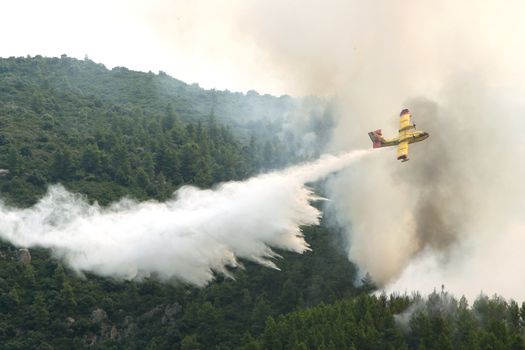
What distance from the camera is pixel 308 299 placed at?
11744cm

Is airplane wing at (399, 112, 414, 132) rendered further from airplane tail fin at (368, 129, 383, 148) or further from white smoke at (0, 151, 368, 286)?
white smoke at (0, 151, 368, 286)

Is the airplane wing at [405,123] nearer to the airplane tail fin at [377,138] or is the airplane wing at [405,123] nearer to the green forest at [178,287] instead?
the airplane tail fin at [377,138]

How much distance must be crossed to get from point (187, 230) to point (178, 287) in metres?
7.15

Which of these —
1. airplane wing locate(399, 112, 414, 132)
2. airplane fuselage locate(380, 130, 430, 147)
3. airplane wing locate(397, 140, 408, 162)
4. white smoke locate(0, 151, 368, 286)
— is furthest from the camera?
white smoke locate(0, 151, 368, 286)

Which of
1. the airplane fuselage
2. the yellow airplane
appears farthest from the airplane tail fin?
the airplane fuselage

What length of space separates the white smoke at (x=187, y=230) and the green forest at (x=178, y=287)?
205 cm

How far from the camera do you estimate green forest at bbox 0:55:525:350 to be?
96000 millimetres

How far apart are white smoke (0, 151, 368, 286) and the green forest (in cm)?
205

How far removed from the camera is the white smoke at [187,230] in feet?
378

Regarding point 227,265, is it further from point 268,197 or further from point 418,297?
point 418,297

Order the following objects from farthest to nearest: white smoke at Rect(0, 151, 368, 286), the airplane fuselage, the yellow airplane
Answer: white smoke at Rect(0, 151, 368, 286) < the airplane fuselage < the yellow airplane

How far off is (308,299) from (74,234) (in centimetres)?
2865

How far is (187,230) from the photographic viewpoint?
11638cm

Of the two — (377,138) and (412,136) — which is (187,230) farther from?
(412,136)
